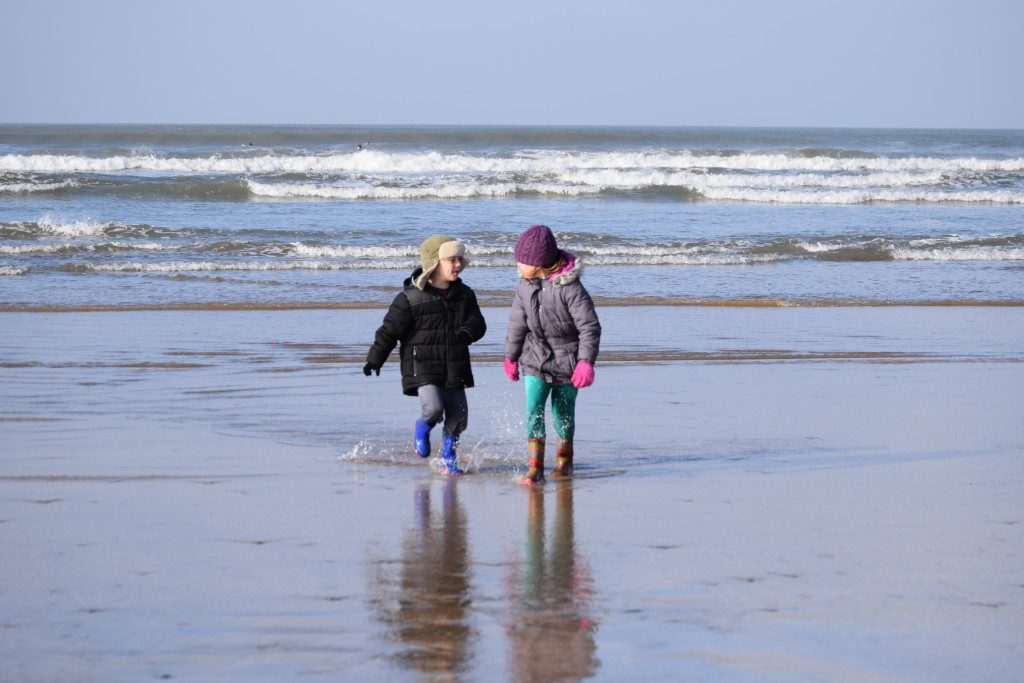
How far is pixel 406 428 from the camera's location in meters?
7.00

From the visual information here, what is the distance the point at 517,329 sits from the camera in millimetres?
5875

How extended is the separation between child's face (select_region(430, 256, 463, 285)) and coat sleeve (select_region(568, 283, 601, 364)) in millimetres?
648

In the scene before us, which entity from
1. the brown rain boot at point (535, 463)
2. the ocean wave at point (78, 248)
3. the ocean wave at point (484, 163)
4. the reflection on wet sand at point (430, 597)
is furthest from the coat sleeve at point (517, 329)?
the ocean wave at point (484, 163)

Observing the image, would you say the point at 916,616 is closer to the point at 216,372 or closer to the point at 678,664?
the point at 678,664

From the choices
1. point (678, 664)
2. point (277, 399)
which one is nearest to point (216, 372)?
point (277, 399)

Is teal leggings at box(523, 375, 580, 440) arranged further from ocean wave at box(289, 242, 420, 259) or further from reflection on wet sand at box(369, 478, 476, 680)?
ocean wave at box(289, 242, 420, 259)

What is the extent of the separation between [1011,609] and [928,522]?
1.07 metres

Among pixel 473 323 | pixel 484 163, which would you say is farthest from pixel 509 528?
pixel 484 163

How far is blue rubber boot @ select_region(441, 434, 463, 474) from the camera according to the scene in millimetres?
5945

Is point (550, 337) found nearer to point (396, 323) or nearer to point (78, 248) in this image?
point (396, 323)

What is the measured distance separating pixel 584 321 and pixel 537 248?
43 cm

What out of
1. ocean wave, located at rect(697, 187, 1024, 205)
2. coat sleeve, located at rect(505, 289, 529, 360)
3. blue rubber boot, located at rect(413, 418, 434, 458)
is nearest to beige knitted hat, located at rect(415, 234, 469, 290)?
coat sleeve, located at rect(505, 289, 529, 360)

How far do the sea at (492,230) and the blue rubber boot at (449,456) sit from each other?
708cm

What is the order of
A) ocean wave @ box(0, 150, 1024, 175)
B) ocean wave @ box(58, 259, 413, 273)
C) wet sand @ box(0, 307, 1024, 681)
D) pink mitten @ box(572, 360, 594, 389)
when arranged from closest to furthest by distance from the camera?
wet sand @ box(0, 307, 1024, 681) → pink mitten @ box(572, 360, 594, 389) → ocean wave @ box(58, 259, 413, 273) → ocean wave @ box(0, 150, 1024, 175)
